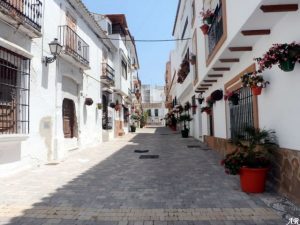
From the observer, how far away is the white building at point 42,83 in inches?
319

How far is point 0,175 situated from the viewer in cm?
770

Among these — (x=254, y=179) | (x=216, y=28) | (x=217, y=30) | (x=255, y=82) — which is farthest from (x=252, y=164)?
(x=216, y=28)

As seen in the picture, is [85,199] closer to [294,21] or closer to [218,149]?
[294,21]

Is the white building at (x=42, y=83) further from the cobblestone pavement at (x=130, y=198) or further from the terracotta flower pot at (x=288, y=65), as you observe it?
the terracotta flower pot at (x=288, y=65)

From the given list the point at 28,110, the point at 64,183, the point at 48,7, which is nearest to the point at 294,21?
the point at 64,183

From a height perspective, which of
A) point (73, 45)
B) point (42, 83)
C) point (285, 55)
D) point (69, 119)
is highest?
point (73, 45)

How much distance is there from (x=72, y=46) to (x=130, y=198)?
878cm

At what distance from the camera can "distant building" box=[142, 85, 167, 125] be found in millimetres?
73875

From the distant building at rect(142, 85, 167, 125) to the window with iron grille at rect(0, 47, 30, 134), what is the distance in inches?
2468

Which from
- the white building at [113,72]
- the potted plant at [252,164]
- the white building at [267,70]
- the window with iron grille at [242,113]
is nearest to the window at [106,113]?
the white building at [113,72]

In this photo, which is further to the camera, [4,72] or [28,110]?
[28,110]

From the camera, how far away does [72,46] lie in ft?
41.8

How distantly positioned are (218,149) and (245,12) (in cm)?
749

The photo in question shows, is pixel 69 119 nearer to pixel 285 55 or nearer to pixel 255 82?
pixel 255 82
